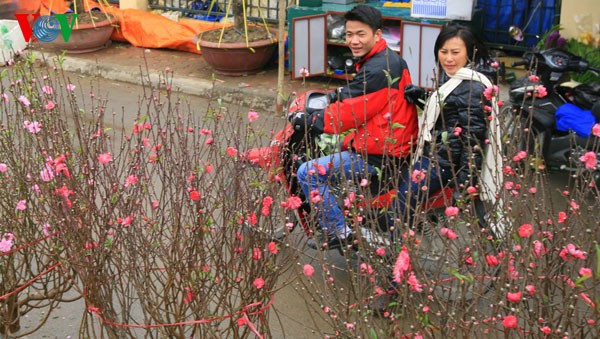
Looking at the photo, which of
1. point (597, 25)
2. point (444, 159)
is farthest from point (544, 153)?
point (444, 159)

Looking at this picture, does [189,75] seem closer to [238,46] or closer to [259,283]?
[238,46]

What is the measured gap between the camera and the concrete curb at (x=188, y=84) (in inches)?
337

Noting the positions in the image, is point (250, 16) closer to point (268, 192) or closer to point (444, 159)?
point (444, 159)

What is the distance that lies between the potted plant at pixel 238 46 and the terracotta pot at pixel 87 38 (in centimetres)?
175

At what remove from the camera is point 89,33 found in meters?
10.5

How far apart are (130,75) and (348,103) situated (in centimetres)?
603

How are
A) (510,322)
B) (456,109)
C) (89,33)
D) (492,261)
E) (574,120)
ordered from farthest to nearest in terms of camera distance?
1. (89,33)
2. (574,120)
3. (456,109)
4. (492,261)
5. (510,322)

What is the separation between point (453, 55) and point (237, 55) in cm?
520

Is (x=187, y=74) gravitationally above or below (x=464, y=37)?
below

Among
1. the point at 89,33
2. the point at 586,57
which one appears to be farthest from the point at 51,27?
the point at 586,57

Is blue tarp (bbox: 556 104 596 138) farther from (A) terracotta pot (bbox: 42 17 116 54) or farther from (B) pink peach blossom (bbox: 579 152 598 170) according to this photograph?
(A) terracotta pot (bbox: 42 17 116 54)

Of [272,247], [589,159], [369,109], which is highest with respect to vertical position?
[589,159]

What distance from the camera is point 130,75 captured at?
31.9 feet

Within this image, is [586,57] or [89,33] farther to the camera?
[89,33]
